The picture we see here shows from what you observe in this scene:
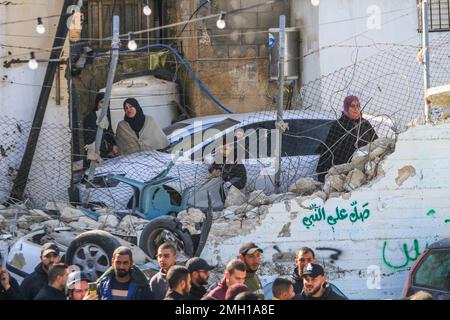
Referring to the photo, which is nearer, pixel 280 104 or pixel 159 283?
pixel 159 283

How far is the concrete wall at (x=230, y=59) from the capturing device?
57.9ft

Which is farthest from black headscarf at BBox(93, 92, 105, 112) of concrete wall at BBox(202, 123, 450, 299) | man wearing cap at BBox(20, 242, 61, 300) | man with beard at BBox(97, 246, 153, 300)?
man with beard at BBox(97, 246, 153, 300)

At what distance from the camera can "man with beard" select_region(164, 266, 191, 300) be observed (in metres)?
9.49

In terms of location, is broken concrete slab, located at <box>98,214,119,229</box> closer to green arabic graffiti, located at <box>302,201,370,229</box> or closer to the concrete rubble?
the concrete rubble

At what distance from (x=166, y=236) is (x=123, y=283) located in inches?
87.5

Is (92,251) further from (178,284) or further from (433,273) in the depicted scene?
(433,273)

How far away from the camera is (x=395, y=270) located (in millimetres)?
12523

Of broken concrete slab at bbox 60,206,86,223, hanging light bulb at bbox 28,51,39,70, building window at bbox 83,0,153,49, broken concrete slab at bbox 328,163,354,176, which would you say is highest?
building window at bbox 83,0,153,49

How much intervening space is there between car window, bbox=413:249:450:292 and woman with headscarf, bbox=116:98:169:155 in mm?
4561

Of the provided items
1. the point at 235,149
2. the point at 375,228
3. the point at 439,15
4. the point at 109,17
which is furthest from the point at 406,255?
the point at 109,17

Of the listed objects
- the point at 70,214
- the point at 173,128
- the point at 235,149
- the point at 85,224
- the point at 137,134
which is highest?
the point at 173,128

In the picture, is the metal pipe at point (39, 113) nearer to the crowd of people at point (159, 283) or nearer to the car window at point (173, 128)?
the car window at point (173, 128)

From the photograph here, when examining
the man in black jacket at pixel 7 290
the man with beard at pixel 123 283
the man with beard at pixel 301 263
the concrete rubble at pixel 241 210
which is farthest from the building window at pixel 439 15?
the man in black jacket at pixel 7 290

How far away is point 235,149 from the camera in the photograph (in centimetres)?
1350
